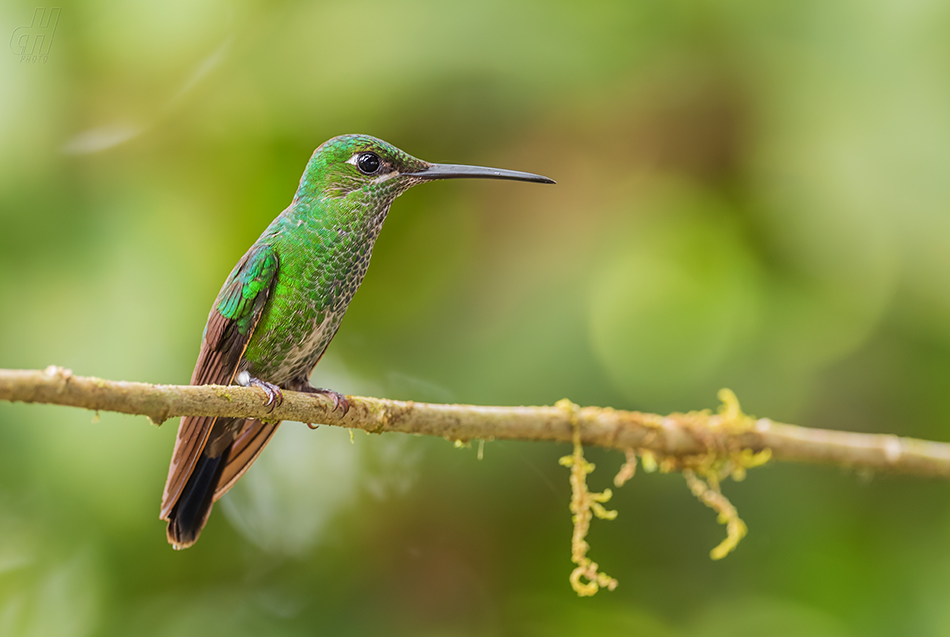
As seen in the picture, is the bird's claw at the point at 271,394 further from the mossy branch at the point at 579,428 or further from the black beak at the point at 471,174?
the black beak at the point at 471,174

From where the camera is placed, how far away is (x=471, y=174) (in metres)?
1.76

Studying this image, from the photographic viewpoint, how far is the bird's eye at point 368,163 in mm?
1910

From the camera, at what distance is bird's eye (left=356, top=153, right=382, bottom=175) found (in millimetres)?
1910

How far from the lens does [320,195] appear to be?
1.92m

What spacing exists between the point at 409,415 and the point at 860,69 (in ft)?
12.8

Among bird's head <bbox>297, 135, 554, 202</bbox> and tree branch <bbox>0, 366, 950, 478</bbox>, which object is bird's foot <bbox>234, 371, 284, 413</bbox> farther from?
bird's head <bbox>297, 135, 554, 202</bbox>

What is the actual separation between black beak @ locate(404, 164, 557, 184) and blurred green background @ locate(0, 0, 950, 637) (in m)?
1.73

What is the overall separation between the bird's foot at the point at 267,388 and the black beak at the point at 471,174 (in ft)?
2.02

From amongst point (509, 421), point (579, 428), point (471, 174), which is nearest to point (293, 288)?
point (471, 174)

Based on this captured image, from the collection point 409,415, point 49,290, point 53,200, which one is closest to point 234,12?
point 53,200

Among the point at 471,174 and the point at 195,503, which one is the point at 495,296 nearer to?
the point at 471,174

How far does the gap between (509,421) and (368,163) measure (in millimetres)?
785

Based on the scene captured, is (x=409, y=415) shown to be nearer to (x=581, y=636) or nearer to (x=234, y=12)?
(x=581, y=636)

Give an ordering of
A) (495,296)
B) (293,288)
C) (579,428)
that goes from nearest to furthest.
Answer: (293,288) < (579,428) < (495,296)
